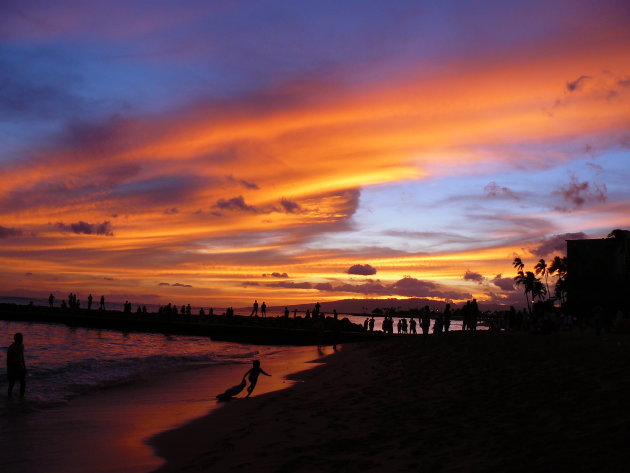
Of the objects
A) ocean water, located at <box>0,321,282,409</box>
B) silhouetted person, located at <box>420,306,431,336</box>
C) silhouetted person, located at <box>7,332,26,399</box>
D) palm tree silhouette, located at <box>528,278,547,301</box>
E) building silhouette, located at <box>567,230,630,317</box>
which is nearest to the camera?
silhouetted person, located at <box>7,332,26,399</box>

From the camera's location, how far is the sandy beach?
24.6ft

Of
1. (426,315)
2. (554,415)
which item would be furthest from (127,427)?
(426,315)

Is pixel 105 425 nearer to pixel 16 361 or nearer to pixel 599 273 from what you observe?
pixel 16 361

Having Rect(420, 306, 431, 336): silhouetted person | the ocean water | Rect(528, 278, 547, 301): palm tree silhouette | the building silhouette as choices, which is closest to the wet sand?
the ocean water

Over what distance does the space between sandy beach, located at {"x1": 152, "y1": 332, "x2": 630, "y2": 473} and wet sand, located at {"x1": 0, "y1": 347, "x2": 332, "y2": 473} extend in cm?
71

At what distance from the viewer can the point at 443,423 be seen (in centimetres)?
981

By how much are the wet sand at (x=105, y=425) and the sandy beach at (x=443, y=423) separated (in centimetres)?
71

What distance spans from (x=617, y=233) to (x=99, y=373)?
53.8 metres

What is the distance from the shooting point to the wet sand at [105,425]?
9.72 metres

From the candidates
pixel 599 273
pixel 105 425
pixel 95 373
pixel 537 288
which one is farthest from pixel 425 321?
pixel 537 288

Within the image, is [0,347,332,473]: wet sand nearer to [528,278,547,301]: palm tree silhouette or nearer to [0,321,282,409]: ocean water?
[0,321,282,409]: ocean water

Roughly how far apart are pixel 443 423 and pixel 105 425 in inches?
333

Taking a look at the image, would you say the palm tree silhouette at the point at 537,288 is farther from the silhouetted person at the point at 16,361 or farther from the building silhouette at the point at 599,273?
the silhouetted person at the point at 16,361

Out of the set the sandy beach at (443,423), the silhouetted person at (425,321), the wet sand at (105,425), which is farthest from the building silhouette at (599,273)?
the wet sand at (105,425)
